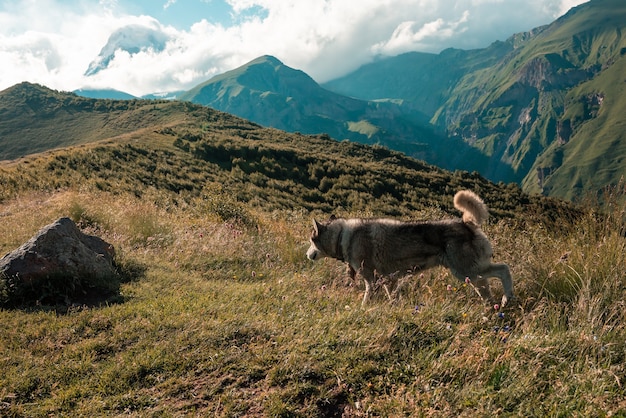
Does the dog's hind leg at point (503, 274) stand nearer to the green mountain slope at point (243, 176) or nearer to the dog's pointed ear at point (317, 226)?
the dog's pointed ear at point (317, 226)

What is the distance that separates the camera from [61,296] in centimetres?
646

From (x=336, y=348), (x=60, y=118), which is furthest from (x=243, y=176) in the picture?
(x=60, y=118)

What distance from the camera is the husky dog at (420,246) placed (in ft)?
18.3

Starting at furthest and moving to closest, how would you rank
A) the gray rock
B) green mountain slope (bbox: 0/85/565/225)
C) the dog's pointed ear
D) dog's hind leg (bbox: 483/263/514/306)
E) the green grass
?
green mountain slope (bbox: 0/85/565/225) < the dog's pointed ear < the gray rock < dog's hind leg (bbox: 483/263/514/306) < the green grass

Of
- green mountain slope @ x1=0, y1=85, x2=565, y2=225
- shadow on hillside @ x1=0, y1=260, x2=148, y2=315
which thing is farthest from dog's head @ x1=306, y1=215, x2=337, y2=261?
green mountain slope @ x1=0, y1=85, x2=565, y2=225

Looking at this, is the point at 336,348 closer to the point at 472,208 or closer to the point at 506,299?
the point at 506,299

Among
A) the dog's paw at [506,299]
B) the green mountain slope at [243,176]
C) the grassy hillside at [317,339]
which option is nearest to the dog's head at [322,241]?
the grassy hillside at [317,339]

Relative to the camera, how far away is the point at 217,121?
8919 centimetres

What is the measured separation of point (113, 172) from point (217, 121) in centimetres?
5835

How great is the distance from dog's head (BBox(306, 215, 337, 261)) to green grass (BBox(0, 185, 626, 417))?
54cm

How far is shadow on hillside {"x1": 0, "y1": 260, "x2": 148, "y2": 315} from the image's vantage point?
20.1ft

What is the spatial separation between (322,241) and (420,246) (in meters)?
2.04

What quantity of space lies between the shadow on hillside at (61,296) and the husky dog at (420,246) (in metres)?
3.91

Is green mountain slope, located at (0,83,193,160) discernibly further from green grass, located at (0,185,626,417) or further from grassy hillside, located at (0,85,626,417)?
green grass, located at (0,185,626,417)
